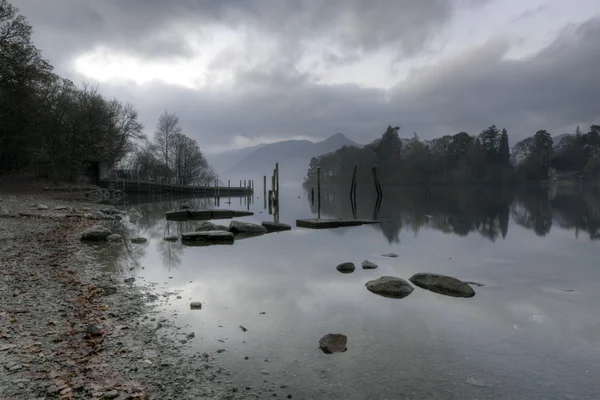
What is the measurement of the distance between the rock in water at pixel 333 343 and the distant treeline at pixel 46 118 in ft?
118

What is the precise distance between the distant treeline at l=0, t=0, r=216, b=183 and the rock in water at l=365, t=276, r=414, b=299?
34662 mm

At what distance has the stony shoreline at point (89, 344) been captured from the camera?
4348 millimetres

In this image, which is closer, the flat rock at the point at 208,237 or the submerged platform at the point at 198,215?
the flat rock at the point at 208,237

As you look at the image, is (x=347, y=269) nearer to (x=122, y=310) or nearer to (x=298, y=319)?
(x=298, y=319)

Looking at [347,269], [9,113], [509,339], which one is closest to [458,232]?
[347,269]

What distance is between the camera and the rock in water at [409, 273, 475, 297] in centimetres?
920

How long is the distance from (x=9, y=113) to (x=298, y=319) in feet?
128

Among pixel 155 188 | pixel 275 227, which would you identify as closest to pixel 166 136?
pixel 155 188

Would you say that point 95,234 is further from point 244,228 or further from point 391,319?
point 391,319

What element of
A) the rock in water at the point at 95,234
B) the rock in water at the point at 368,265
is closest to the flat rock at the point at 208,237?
the rock in water at the point at 95,234

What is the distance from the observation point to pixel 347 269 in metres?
11.7

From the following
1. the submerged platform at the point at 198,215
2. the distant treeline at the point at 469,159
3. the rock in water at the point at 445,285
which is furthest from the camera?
the distant treeline at the point at 469,159

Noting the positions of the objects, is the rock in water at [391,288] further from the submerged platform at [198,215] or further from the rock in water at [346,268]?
the submerged platform at [198,215]

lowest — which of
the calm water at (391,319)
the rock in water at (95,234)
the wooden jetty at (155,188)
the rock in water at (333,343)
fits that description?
the calm water at (391,319)
